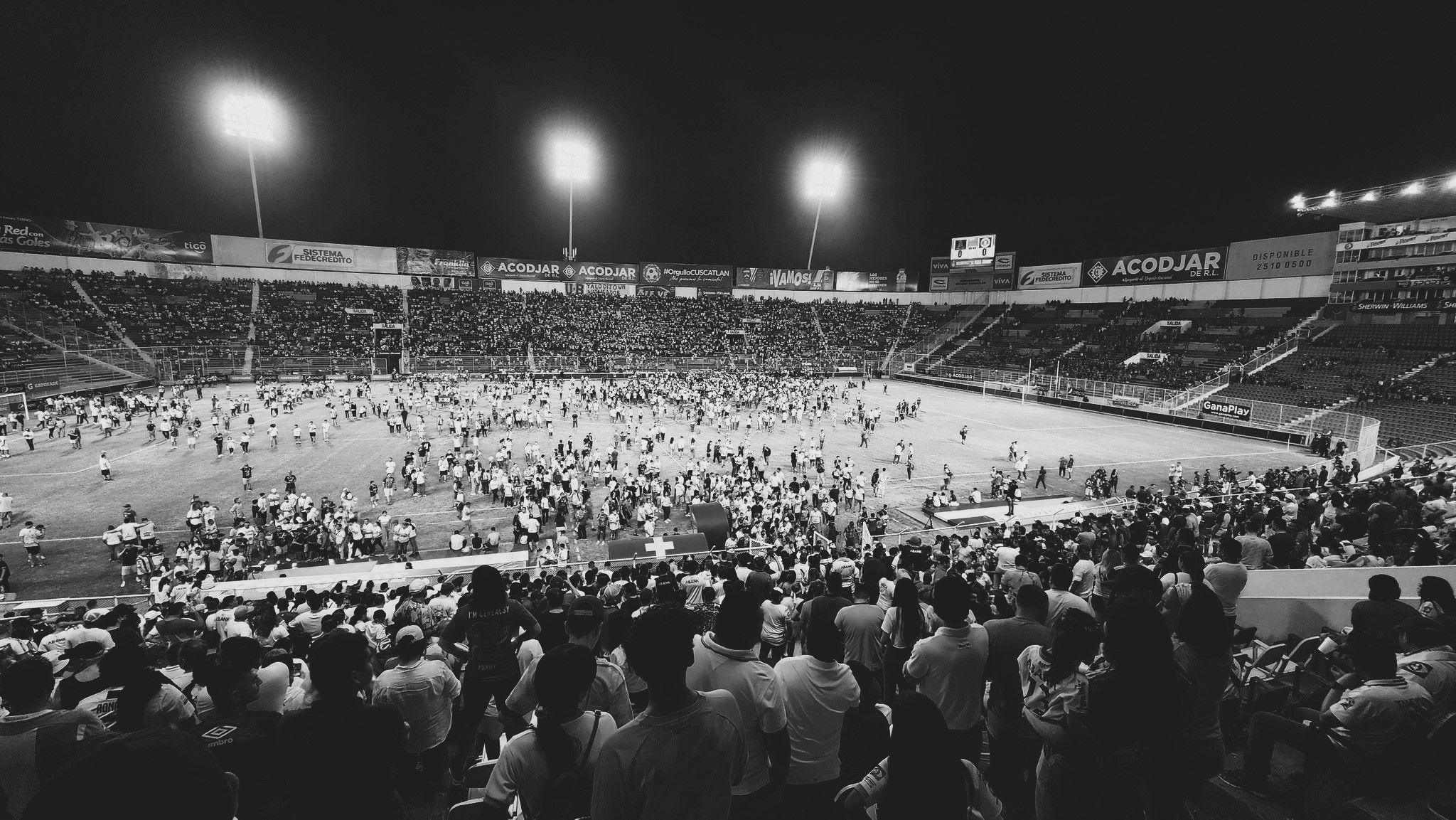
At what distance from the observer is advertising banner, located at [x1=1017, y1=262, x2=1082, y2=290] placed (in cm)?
6375

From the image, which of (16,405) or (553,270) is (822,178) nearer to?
(553,270)

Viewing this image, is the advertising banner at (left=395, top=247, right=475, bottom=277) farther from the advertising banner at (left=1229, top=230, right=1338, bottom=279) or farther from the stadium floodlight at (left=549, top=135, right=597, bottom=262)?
the advertising banner at (left=1229, top=230, right=1338, bottom=279)

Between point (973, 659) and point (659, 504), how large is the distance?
1573 cm

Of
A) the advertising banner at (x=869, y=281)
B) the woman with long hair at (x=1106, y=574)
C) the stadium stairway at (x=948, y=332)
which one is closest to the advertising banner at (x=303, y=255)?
the advertising banner at (x=869, y=281)

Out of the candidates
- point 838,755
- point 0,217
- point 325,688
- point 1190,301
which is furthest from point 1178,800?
point 0,217

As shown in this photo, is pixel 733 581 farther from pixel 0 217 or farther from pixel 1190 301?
pixel 0 217

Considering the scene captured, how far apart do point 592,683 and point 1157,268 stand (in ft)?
222

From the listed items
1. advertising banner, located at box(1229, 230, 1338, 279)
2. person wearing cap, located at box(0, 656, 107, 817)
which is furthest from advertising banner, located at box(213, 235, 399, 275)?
advertising banner, located at box(1229, 230, 1338, 279)

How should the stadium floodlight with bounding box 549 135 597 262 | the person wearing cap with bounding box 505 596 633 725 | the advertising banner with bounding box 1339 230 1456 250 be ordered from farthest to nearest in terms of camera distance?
1. the stadium floodlight with bounding box 549 135 597 262
2. the advertising banner with bounding box 1339 230 1456 250
3. the person wearing cap with bounding box 505 596 633 725

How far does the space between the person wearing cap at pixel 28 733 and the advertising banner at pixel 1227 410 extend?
42.7 metres

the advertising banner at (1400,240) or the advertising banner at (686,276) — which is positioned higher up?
the advertising banner at (686,276)

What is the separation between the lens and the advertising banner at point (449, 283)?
2566 inches

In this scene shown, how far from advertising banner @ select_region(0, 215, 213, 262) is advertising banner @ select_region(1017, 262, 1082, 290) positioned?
80823 mm

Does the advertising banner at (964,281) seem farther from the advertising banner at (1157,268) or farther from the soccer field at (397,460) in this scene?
the soccer field at (397,460)
